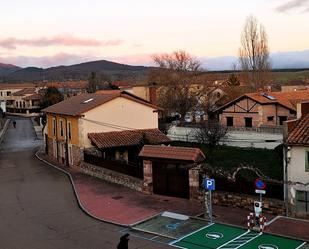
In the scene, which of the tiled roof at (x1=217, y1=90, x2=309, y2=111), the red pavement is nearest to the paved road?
the red pavement

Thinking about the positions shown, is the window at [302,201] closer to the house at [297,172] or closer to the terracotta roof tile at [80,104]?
the house at [297,172]

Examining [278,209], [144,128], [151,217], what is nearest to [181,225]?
[151,217]

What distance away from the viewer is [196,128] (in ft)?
158

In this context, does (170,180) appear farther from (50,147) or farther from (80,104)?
(50,147)

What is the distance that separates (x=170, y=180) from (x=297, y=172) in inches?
269


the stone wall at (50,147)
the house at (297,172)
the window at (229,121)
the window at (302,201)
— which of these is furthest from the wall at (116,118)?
the window at (302,201)

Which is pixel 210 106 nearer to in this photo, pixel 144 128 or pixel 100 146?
pixel 144 128

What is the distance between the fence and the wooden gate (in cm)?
199

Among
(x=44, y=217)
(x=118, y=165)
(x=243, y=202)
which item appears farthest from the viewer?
(x=118, y=165)

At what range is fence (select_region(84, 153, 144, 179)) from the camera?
27.0m

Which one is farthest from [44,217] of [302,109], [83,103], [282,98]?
[282,98]

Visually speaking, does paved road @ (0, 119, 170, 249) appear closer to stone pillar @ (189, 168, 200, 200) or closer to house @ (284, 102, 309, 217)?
stone pillar @ (189, 168, 200, 200)

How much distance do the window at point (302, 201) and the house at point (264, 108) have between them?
27.9 meters

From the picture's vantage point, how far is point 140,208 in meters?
22.4
